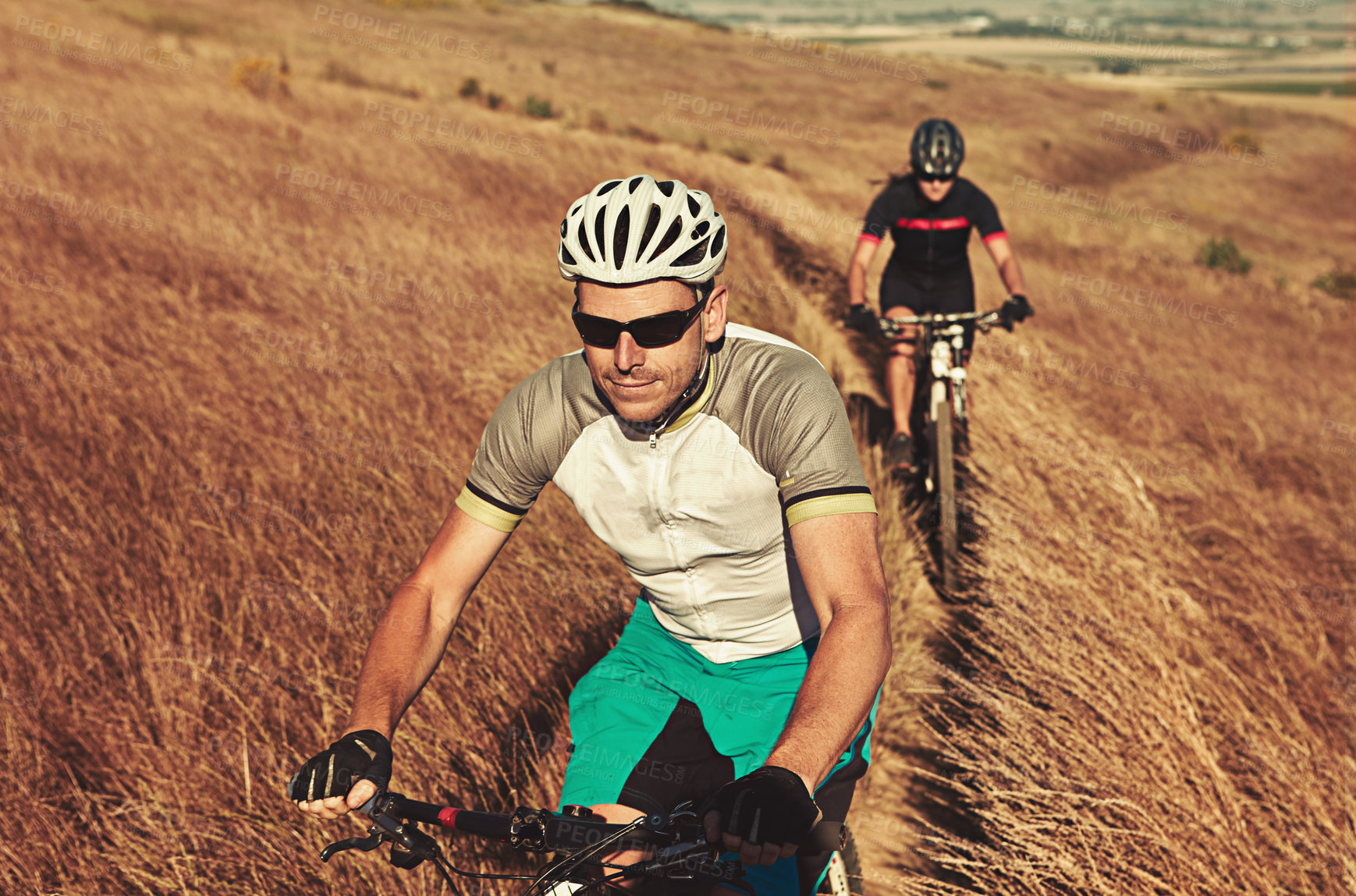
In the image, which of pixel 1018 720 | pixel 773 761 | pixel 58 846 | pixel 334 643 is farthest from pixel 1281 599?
pixel 58 846

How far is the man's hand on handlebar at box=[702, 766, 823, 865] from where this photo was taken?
1334 mm

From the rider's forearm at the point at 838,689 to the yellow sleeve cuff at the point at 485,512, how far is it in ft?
2.85

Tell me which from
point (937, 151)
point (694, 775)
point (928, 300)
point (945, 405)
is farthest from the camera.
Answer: point (928, 300)

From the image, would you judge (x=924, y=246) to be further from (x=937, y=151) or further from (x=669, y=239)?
(x=669, y=239)

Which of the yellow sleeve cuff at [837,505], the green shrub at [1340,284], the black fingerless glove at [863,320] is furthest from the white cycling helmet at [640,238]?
the green shrub at [1340,284]

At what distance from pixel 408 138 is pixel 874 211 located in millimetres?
10458

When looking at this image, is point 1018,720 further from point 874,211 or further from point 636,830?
point 874,211

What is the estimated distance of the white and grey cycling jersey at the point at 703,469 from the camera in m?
2.06

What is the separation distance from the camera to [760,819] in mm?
1356

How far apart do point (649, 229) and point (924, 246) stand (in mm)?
4672

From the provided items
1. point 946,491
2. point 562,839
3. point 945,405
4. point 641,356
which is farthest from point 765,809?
point 945,405

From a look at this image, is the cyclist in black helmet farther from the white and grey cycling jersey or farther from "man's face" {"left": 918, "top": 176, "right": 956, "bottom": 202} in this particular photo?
the white and grey cycling jersey

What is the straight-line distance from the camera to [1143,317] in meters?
12.1

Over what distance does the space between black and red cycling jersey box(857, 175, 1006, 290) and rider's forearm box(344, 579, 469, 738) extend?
4710 millimetres
